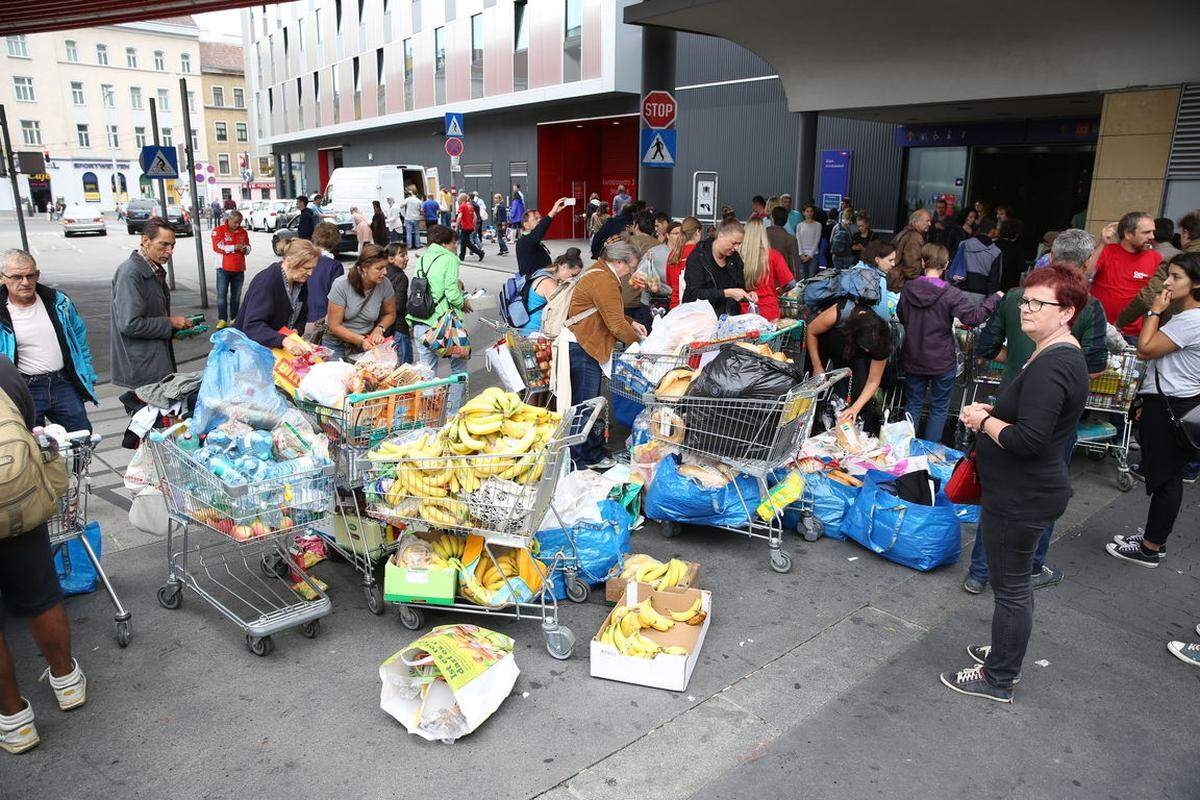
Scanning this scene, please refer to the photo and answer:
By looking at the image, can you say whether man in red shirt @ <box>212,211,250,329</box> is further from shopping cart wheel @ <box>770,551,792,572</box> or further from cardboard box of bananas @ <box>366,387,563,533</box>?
shopping cart wheel @ <box>770,551,792,572</box>

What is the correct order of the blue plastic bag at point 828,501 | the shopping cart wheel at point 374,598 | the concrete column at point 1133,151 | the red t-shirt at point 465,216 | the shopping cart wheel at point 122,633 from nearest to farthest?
the shopping cart wheel at point 122,633, the shopping cart wheel at point 374,598, the blue plastic bag at point 828,501, the concrete column at point 1133,151, the red t-shirt at point 465,216

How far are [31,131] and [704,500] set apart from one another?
243 feet

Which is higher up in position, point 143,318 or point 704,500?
point 143,318

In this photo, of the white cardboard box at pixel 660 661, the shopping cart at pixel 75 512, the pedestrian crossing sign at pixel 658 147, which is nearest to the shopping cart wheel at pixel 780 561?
the white cardboard box at pixel 660 661

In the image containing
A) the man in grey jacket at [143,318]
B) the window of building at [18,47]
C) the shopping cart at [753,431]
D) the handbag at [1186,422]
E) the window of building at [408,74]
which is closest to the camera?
the handbag at [1186,422]

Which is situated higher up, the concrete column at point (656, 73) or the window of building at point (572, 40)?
the window of building at point (572, 40)

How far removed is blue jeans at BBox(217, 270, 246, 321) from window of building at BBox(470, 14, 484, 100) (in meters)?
18.4

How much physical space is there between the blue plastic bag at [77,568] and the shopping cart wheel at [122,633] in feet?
2.10

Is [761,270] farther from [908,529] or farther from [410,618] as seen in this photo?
[410,618]

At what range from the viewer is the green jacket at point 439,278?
743 centimetres

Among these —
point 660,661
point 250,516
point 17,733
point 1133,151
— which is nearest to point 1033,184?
point 1133,151

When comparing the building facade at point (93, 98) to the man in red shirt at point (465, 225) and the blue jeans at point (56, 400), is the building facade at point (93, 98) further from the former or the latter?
the blue jeans at point (56, 400)

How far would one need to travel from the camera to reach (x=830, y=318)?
6.12m

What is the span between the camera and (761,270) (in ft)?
23.1
